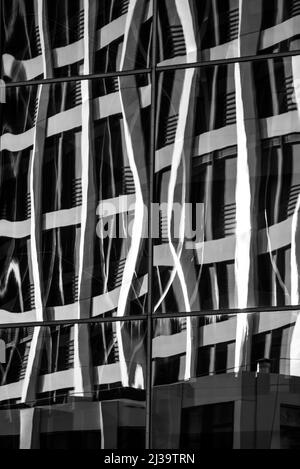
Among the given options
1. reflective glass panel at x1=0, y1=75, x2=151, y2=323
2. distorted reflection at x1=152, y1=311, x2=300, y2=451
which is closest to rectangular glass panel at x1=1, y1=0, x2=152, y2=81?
reflective glass panel at x1=0, y1=75, x2=151, y2=323

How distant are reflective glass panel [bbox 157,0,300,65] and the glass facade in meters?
0.02

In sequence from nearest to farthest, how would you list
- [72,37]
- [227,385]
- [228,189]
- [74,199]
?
[227,385], [228,189], [74,199], [72,37]

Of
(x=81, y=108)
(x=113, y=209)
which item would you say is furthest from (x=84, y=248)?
(x=81, y=108)

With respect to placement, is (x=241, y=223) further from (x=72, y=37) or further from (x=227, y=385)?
(x=72, y=37)

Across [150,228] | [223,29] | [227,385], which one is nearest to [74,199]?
[150,228]

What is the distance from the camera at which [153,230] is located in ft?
A: 44.7

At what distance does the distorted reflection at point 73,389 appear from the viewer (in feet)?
43.7

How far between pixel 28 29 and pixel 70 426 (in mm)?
5427

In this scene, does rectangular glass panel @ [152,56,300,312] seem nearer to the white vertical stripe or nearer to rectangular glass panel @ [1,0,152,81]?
the white vertical stripe

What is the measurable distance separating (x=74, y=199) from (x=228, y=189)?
2.08 m

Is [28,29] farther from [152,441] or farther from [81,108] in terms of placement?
[152,441]

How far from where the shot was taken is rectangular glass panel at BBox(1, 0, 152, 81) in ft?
46.4

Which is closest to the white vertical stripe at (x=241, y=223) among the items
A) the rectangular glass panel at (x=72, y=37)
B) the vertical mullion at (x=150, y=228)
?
the vertical mullion at (x=150, y=228)

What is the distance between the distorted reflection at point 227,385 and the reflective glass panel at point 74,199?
2.84 ft
